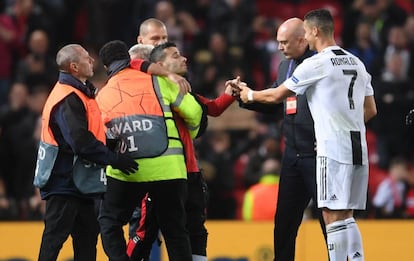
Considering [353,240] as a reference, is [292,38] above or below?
above

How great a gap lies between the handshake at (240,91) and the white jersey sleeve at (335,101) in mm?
375

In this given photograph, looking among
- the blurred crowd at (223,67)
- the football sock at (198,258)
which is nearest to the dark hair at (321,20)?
the football sock at (198,258)

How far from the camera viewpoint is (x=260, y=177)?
14.2 metres

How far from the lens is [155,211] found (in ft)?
30.8

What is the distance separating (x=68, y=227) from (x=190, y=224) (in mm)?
1013

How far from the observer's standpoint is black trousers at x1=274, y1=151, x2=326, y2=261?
9.87 m

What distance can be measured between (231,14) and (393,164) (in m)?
3.52

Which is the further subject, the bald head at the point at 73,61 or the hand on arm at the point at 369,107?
the hand on arm at the point at 369,107

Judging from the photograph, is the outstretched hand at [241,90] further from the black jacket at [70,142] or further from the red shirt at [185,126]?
the black jacket at [70,142]

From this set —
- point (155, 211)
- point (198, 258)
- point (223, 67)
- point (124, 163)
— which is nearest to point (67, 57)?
point (124, 163)

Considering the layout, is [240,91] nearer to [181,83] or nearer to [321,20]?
[181,83]

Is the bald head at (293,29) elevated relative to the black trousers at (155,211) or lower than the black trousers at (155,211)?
elevated

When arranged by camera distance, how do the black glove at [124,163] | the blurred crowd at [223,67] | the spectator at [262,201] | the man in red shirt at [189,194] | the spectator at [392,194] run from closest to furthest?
the black glove at [124,163] → the man in red shirt at [189,194] → the spectator at [262,201] → the spectator at [392,194] → the blurred crowd at [223,67]

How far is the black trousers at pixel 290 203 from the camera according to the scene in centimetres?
987
